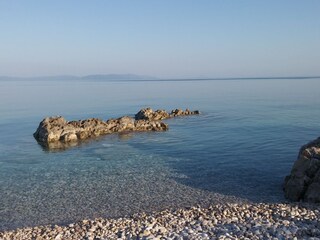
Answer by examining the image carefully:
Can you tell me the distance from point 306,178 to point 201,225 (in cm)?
943

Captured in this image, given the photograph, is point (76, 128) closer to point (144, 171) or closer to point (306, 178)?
point (144, 171)

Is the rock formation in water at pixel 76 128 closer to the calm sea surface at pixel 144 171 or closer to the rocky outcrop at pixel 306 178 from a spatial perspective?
the calm sea surface at pixel 144 171

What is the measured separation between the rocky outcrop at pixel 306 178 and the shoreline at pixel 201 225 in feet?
3.79

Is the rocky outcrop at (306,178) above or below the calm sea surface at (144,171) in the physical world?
above

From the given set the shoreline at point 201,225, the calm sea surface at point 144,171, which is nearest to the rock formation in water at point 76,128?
the calm sea surface at point 144,171

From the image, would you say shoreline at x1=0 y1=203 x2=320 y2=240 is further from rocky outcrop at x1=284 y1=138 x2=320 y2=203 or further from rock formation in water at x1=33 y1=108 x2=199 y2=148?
rock formation in water at x1=33 y1=108 x2=199 y2=148

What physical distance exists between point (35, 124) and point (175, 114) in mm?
26491

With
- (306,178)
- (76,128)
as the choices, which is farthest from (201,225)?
(76,128)

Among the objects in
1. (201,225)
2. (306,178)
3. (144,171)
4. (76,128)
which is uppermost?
(306,178)

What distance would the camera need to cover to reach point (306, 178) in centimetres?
2459

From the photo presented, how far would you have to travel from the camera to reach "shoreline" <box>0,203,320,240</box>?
1830 centimetres

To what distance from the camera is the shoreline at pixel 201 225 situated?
18.3 m

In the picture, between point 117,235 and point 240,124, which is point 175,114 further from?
point 117,235

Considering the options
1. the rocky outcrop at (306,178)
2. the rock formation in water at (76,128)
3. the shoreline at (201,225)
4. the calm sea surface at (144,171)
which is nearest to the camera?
the shoreline at (201,225)
